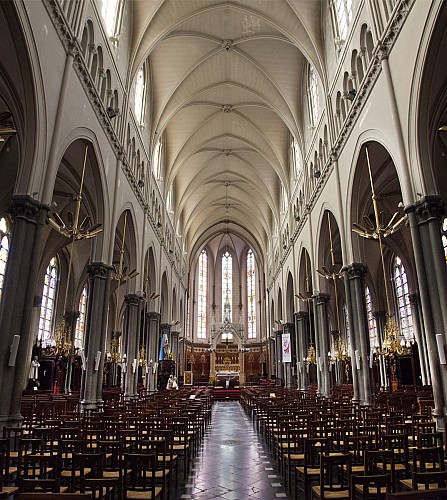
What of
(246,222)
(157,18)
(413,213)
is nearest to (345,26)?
(157,18)

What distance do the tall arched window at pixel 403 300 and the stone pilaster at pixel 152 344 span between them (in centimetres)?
1653

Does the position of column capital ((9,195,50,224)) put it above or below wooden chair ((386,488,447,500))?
above

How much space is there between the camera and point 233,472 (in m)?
8.43

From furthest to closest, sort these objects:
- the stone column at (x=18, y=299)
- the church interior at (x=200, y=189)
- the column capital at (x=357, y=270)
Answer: the column capital at (x=357, y=270)
the stone column at (x=18, y=299)
the church interior at (x=200, y=189)

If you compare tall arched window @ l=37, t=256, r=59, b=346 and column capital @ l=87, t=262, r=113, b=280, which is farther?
tall arched window @ l=37, t=256, r=59, b=346

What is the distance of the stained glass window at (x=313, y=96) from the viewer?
2331 cm

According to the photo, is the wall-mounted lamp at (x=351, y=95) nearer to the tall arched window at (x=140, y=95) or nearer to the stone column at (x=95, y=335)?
the stone column at (x=95, y=335)

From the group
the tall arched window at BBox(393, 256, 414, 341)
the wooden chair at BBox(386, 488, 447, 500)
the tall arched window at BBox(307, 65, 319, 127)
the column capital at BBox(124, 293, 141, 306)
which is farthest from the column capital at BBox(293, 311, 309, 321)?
the wooden chair at BBox(386, 488, 447, 500)

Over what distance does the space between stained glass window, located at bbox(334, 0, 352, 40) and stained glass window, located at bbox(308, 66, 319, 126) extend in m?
4.50

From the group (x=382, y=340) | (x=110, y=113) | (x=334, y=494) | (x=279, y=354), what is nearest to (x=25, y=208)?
(x=110, y=113)

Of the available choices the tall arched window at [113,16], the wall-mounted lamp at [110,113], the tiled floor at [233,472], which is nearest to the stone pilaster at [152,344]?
the tiled floor at [233,472]

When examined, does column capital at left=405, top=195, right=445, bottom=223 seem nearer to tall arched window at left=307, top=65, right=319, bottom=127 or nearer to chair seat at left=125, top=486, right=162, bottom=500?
chair seat at left=125, top=486, right=162, bottom=500

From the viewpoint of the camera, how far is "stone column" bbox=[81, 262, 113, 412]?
15148mm

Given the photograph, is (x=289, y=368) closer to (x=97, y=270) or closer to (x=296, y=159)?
(x=296, y=159)
